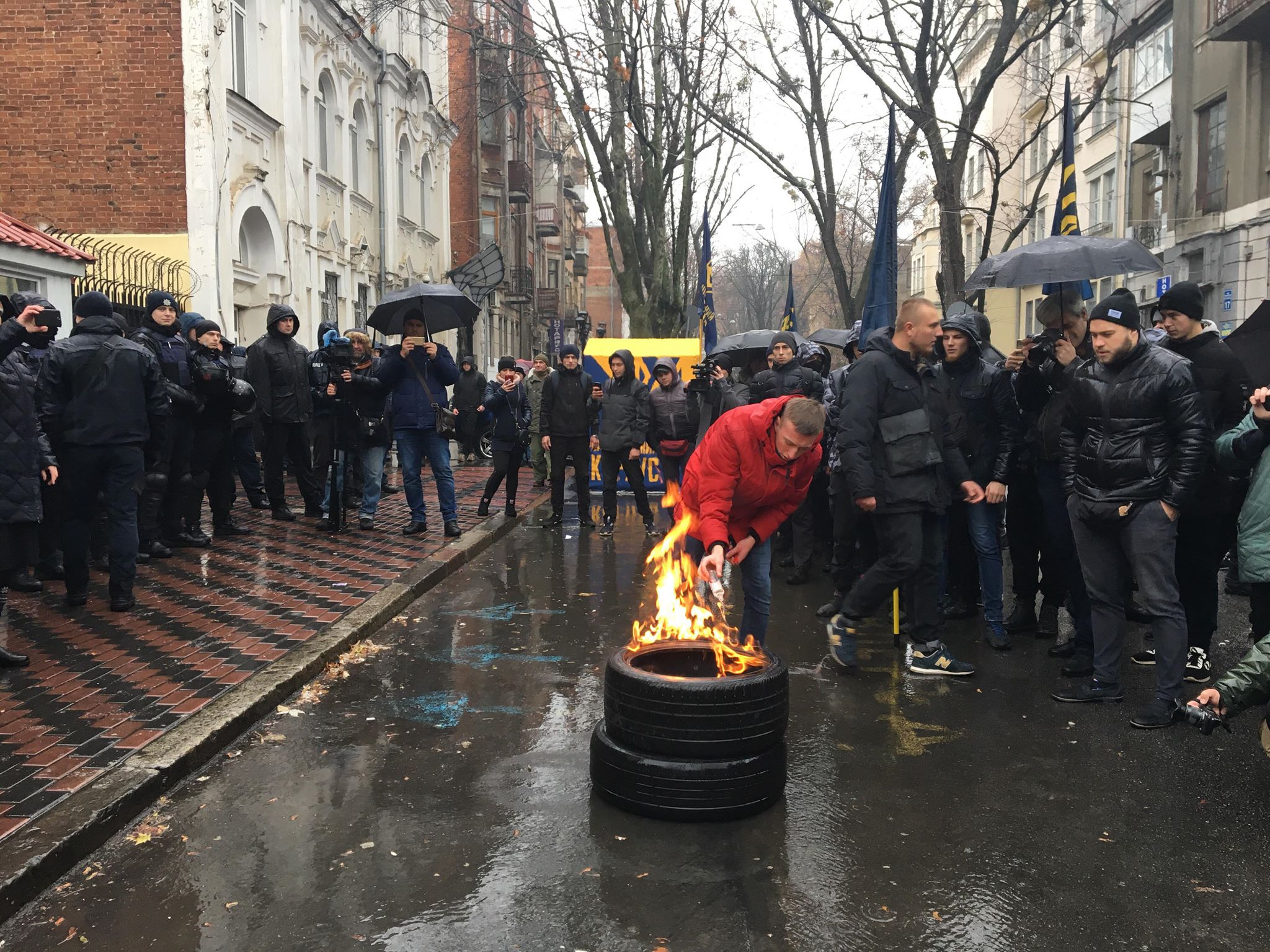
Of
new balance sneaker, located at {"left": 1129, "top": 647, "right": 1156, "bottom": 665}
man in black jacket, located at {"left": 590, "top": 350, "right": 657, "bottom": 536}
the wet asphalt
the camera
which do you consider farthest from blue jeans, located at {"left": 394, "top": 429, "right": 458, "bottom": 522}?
the camera

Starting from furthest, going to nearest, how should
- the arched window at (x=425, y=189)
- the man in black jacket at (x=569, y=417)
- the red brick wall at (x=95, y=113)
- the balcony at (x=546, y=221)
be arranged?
the balcony at (x=546, y=221) → the arched window at (x=425, y=189) → the red brick wall at (x=95, y=113) → the man in black jacket at (x=569, y=417)

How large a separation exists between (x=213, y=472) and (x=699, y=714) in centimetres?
771

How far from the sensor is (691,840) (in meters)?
4.11

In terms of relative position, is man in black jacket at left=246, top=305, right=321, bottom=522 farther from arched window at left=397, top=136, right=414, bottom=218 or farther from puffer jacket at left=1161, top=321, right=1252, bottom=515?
arched window at left=397, top=136, right=414, bottom=218

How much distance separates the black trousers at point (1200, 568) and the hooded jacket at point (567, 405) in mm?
7272

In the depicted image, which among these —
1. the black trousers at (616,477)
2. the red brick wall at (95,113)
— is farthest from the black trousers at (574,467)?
the red brick wall at (95,113)

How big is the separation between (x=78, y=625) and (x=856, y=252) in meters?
44.7

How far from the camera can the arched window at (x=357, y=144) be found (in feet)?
83.1

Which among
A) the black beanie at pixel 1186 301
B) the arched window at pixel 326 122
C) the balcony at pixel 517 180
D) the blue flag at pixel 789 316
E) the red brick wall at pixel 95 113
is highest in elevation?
the balcony at pixel 517 180

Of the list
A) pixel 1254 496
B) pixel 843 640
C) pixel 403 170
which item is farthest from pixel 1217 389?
pixel 403 170

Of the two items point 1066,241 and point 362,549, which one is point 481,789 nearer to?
point 1066,241

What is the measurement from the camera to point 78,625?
22.7 feet

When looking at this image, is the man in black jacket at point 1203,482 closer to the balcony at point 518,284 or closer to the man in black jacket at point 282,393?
the man in black jacket at point 282,393

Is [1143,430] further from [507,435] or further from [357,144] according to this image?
[357,144]
